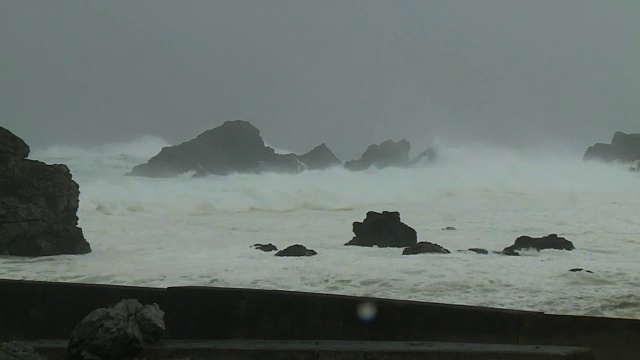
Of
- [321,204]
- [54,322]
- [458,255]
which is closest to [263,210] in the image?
[321,204]

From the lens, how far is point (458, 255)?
1600 cm

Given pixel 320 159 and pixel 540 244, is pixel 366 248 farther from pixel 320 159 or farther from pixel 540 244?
pixel 320 159

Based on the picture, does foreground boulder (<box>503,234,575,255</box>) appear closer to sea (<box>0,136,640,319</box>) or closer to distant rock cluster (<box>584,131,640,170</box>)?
sea (<box>0,136,640,319</box>)

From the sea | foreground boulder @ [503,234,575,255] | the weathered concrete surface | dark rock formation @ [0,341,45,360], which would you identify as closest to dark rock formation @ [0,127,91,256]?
the sea

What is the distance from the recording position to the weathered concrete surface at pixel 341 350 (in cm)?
474

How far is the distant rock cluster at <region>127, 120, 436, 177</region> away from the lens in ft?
192

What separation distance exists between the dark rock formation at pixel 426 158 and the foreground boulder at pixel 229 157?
23.9 feet

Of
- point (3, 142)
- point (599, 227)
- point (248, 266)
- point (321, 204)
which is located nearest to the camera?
point (248, 266)

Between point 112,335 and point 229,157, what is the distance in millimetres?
55919

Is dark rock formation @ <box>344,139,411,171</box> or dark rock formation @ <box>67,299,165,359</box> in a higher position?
dark rock formation @ <box>344,139,411,171</box>

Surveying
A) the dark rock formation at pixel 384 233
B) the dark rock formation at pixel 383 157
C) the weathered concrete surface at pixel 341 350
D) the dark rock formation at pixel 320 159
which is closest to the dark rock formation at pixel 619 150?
the dark rock formation at pixel 383 157

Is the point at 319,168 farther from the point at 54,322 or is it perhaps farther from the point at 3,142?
the point at 54,322

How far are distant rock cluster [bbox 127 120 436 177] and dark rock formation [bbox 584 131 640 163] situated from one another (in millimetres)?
14043

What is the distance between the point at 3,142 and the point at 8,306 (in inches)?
524
